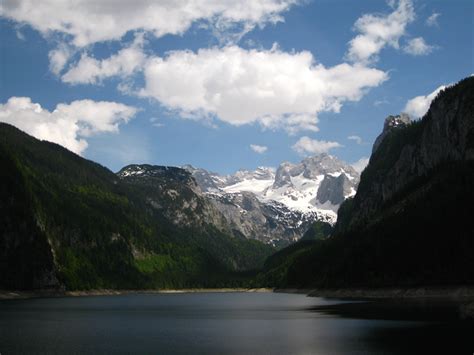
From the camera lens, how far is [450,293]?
13712 centimetres

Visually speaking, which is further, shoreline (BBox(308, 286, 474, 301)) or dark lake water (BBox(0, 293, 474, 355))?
shoreline (BBox(308, 286, 474, 301))

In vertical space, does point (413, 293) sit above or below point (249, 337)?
above

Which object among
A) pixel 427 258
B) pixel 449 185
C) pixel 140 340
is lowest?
pixel 140 340

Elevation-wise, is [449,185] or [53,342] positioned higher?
[449,185]

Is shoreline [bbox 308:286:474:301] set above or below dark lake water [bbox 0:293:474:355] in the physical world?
above

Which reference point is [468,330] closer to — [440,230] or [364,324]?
[364,324]

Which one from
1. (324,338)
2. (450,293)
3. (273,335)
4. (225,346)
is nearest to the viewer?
(225,346)

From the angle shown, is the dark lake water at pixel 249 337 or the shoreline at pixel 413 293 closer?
the dark lake water at pixel 249 337

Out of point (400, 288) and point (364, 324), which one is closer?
point (364, 324)

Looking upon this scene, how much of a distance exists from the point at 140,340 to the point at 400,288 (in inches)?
3919

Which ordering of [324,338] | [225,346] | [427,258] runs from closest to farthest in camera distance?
[225,346]
[324,338]
[427,258]

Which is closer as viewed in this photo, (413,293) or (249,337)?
(249,337)

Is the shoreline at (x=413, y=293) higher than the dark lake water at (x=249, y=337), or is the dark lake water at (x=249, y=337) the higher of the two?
the shoreline at (x=413, y=293)

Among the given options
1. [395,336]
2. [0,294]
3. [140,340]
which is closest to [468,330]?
[395,336]
